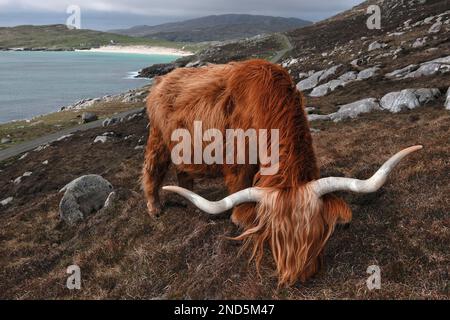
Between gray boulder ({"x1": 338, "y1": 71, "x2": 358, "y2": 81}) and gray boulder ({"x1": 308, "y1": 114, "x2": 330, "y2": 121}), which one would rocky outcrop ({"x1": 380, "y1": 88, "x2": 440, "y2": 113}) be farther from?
gray boulder ({"x1": 338, "y1": 71, "x2": 358, "y2": 81})

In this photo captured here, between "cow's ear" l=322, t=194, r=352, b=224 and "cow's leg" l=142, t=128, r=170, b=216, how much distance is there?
13.8 ft

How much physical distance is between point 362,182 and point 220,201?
63.6 inches

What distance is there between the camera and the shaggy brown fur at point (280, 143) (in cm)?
466

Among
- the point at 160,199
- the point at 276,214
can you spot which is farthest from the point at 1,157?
the point at 276,214

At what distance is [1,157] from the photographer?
97.5ft

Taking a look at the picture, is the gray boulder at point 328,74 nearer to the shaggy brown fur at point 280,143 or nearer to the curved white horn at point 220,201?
the shaggy brown fur at point 280,143

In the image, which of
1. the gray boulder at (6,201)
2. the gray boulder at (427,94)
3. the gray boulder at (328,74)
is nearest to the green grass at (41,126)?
the gray boulder at (6,201)

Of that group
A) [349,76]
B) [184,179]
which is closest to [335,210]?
[184,179]

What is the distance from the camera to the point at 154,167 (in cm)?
852

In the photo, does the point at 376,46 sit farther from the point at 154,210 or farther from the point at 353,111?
the point at 154,210

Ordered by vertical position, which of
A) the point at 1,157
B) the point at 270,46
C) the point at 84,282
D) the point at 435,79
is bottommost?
the point at 1,157
